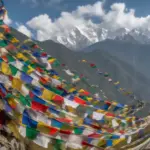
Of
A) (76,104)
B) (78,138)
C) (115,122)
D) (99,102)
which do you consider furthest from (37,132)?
(99,102)

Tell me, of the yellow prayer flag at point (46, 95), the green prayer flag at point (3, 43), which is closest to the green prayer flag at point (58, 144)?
the yellow prayer flag at point (46, 95)

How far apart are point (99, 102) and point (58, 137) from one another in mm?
13690

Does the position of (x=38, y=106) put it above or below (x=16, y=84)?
below

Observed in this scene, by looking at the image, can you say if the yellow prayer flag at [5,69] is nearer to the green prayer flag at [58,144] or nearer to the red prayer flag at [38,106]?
the red prayer flag at [38,106]

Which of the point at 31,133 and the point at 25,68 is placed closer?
the point at 31,133

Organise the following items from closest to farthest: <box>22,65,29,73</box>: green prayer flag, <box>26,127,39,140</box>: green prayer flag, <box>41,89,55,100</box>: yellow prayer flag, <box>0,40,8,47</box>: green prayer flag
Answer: <box>26,127,39,140</box>: green prayer flag → <box>41,89,55,100</box>: yellow prayer flag → <box>22,65,29,73</box>: green prayer flag → <box>0,40,8,47</box>: green prayer flag

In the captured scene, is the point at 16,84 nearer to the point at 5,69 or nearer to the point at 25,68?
the point at 5,69

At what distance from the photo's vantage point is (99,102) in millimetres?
29875

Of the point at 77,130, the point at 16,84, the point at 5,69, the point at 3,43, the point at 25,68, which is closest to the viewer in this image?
the point at 77,130

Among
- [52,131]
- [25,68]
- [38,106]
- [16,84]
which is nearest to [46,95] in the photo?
[38,106]

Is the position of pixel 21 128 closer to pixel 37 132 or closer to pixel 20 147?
pixel 37 132

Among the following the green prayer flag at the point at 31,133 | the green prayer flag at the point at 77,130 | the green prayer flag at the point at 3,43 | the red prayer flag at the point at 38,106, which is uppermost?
the green prayer flag at the point at 3,43

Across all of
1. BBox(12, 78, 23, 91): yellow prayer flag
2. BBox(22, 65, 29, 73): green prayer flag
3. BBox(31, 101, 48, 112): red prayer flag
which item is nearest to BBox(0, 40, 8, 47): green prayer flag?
BBox(22, 65, 29, 73): green prayer flag

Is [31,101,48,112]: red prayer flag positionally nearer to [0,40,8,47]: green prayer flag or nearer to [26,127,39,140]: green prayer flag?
[26,127,39,140]: green prayer flag
